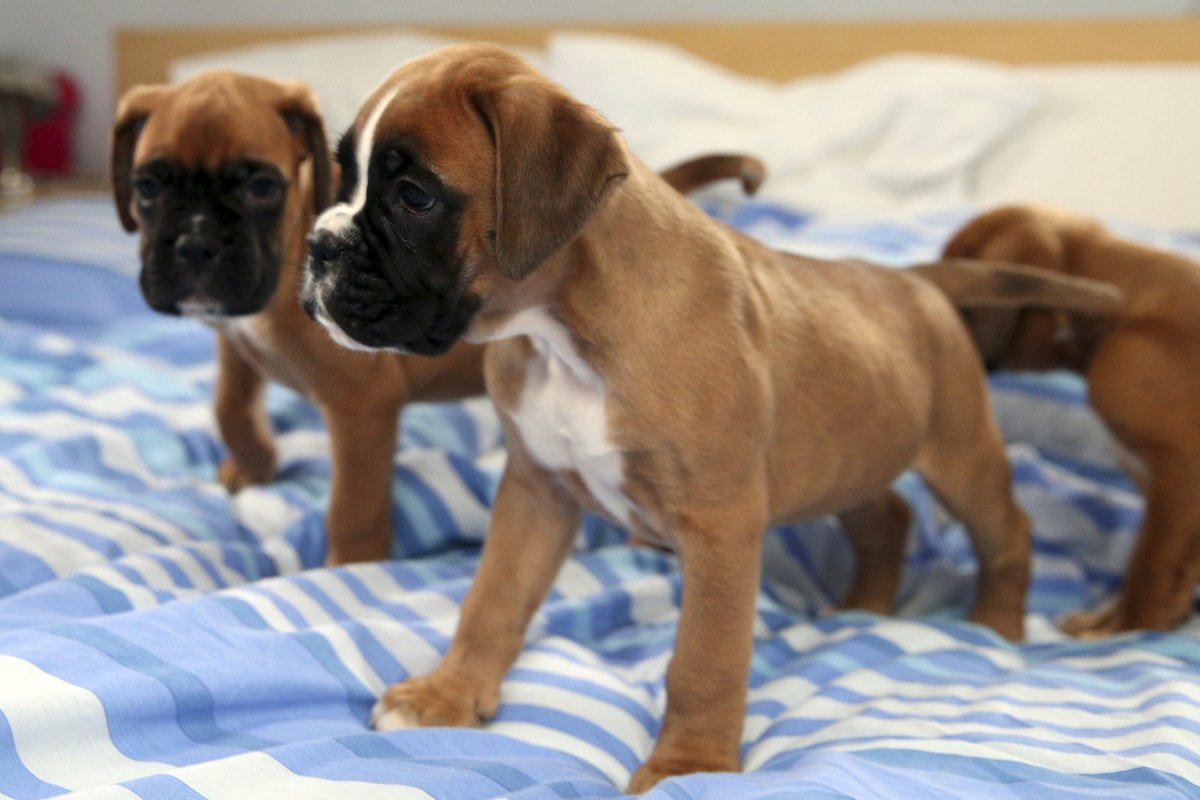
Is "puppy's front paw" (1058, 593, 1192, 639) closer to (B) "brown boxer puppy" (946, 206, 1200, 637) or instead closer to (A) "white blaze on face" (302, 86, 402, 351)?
(B) "brown boxer puppy" (946, 206, 1200, 637)

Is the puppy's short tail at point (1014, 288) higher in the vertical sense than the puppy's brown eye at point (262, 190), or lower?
lower

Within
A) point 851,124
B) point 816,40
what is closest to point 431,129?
point 851,124

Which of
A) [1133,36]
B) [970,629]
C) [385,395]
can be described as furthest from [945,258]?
[1133,36]

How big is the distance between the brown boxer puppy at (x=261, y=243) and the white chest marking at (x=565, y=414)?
401 mm

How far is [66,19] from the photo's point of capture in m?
6.08

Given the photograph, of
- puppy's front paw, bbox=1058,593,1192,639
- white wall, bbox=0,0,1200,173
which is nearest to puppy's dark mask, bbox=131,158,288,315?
puppy's front paw, bbox=1058,593,1192,639

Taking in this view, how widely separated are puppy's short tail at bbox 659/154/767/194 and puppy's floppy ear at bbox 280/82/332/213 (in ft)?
1.94

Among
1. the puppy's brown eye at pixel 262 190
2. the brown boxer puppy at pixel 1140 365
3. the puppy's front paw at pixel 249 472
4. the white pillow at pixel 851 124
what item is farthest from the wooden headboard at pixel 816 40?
the puppy's brown eye at pixel 262 190

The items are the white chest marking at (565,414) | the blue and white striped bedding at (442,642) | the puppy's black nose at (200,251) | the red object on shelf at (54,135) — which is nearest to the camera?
the blue and white striped bedding at (442,642)

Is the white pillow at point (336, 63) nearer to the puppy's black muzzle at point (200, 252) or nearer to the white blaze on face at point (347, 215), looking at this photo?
the puppy's black muzzle at point (200, 252)

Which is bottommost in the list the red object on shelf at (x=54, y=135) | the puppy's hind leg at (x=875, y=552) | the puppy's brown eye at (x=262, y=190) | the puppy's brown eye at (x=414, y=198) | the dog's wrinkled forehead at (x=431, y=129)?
the red object on shelf at (x=54, y=135)

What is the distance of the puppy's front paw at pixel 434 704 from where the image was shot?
1507mm

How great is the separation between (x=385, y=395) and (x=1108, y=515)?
147 cm

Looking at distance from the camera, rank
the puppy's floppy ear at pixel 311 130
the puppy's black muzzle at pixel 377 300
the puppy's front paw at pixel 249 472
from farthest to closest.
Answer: the puppy's front paw at pixel 249 472, the puppy's floppy ear at pixel 311 130, the puppy's black muzzle at pixel 377 300
